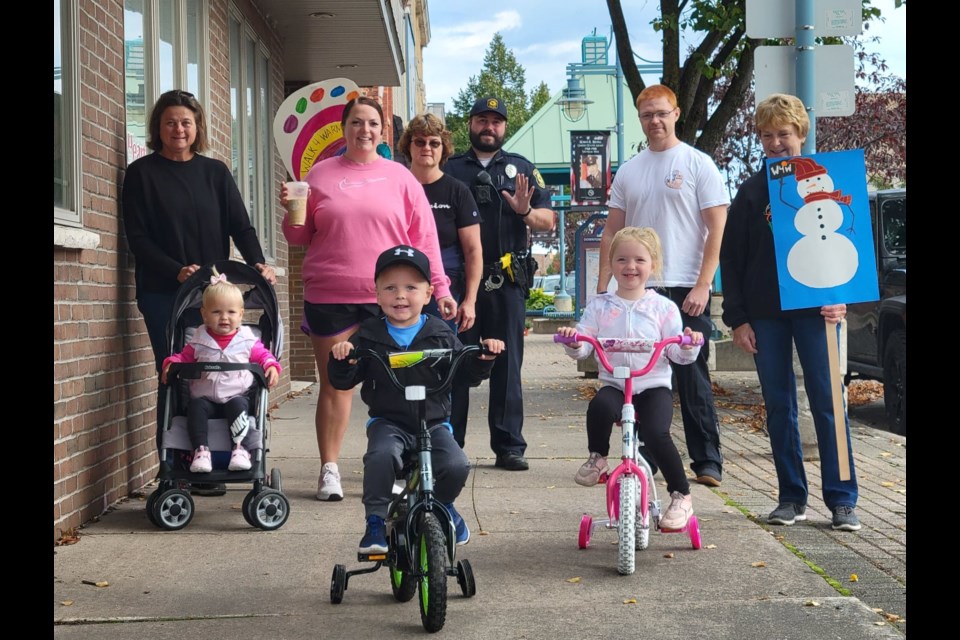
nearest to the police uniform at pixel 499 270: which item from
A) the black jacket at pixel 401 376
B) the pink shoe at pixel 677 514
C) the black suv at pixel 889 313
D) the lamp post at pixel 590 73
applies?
the pink shoe at pixel 677 514

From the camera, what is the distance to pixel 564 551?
5598mm

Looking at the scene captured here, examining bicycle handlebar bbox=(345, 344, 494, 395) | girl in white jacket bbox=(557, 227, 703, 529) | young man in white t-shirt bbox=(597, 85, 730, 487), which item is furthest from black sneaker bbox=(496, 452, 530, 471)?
bicycle handlebar bbox=(345, 344, 494, 395)

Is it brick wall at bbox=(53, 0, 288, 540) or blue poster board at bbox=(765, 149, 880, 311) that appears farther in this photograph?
blue poster board at bbox=(765, 149, 880, 311)

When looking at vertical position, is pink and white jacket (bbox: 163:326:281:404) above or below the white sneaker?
above

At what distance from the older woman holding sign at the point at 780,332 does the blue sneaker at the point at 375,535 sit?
2335 millimetres

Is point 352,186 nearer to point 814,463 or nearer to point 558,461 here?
point 558,461

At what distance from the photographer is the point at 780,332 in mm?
6125

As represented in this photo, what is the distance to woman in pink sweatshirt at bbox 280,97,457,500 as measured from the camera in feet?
21.5

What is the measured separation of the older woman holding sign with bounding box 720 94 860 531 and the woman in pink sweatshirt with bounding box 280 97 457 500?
5.01 ft

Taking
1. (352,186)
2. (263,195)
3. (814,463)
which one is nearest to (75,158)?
(352,186)

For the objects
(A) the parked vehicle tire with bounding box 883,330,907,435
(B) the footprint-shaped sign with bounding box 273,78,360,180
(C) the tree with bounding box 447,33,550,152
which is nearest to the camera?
(B) the footprint-shaped sign with bounding box 273,78,360,180

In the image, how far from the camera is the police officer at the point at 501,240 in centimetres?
752

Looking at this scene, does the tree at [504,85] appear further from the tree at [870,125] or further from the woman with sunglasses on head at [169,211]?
the woman with sunglasses on head at [169,211]

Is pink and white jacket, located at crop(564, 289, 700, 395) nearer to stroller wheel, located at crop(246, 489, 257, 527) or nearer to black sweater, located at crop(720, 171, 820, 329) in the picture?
black sweater, located at crop(720, 171, 820, 329)
